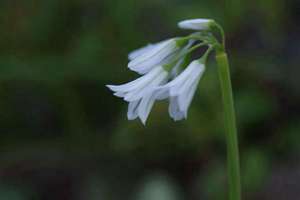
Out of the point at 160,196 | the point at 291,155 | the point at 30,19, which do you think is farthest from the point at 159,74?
the point at 30,19

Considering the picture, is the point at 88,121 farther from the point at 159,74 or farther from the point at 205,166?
the point at 159,74

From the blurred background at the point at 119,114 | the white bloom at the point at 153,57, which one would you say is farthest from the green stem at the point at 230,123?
the blurred background at the point at 119,114

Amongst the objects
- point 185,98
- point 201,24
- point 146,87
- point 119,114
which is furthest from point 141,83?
point 119,114

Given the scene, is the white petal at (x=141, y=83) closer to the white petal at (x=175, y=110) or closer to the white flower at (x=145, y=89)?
the white flower at (x=145, y=89)

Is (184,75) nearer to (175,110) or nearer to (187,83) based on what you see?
(187,83)

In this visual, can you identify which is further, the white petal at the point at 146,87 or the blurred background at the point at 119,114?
the blurred background at the point at 119,114

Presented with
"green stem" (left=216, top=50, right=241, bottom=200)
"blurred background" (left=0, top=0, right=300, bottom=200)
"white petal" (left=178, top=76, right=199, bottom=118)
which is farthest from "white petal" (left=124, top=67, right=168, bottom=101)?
"blurred background" (left=0, top=0, right=300, bottom=200)

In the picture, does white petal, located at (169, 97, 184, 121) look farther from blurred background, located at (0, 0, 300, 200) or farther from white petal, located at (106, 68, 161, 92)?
blurred background, located at (0, 0, 300, 200)
